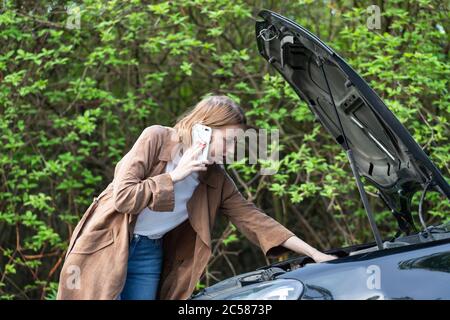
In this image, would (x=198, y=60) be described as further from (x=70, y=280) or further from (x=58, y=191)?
(x=70, y=280)

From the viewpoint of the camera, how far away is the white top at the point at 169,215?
3523mm

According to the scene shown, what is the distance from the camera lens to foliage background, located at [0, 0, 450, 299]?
596cm

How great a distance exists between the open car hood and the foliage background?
2.07m

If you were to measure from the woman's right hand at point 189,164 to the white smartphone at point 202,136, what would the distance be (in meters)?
0.02

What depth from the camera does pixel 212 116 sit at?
3459mm

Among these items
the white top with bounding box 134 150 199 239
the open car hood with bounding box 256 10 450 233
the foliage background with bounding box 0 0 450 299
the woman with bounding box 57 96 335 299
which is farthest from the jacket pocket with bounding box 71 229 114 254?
the foliage background with bounding box 0 0 450 299

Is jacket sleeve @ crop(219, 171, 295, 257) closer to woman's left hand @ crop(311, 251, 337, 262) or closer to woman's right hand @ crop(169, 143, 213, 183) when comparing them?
woman's left hand @ crop(311, 251, 337, 262)

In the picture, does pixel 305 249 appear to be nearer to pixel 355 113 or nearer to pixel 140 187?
pixel 355 113

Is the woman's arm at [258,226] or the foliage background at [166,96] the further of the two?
the foliage background at [166,96]

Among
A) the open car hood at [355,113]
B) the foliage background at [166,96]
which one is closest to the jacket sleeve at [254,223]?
the open car hood at [355,113]

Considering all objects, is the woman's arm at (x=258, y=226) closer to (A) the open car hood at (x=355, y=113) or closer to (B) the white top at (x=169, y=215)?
(B) the white top at (x=169, y=215)

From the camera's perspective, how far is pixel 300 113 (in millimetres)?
6152
